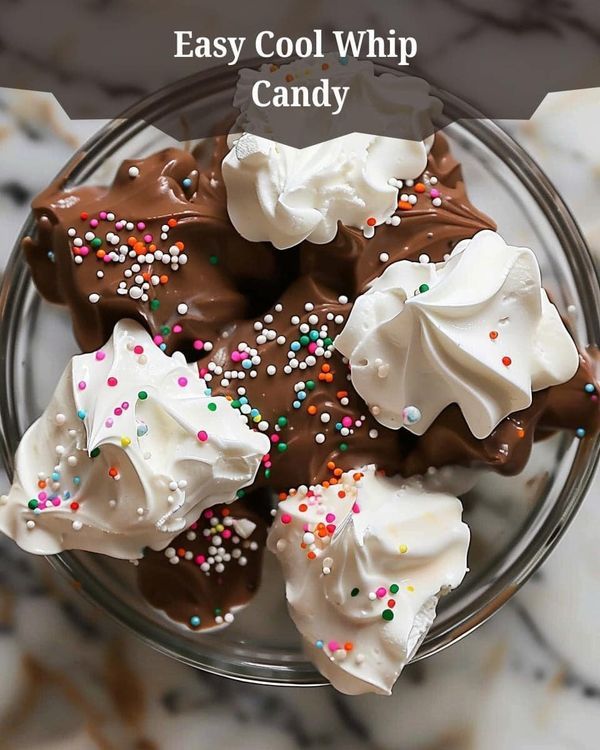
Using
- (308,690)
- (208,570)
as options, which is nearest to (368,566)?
(208,570)

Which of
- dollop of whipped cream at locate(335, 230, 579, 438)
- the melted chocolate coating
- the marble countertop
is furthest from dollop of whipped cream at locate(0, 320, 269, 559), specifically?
the marble countertop

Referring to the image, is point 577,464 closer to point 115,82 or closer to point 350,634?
point 350,634

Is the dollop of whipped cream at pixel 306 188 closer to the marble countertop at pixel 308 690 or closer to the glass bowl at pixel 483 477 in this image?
the glass bowl at pixel 483 477

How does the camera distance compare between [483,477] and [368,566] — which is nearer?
[368,566]

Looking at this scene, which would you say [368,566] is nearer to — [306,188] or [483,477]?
[483,477]

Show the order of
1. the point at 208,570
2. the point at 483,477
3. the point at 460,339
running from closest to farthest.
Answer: the point at 460,339, the point at 208,570, the point at 483,477

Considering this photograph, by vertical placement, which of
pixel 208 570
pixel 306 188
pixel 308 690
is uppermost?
pixel 306 188

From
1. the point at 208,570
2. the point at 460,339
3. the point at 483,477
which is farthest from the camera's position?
the point at 483,477

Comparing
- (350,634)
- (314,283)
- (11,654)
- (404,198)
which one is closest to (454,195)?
(404,198)
